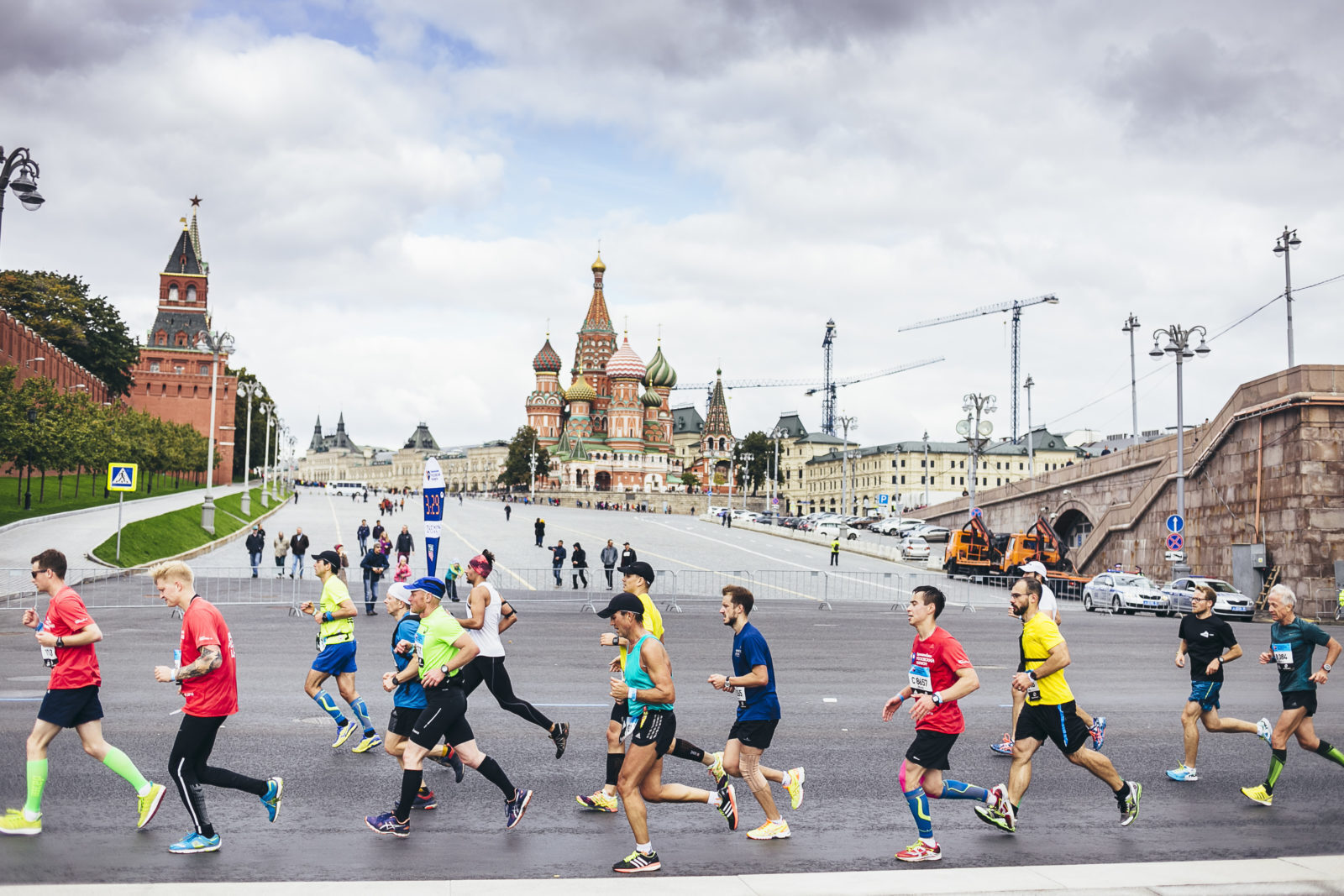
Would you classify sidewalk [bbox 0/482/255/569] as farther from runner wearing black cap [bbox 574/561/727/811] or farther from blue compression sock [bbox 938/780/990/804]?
blue compression sock [bbox 938/780/990/804]

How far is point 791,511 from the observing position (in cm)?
12456

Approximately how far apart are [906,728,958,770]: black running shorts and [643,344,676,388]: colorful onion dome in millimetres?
164486

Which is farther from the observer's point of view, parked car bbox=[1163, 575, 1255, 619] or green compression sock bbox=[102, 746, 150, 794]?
parked car bbox=[1163, 575, 1255, 619]

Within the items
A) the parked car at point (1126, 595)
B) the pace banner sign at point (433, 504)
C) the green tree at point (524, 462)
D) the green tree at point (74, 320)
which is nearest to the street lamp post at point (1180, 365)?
the parked car at point (1126, 595)

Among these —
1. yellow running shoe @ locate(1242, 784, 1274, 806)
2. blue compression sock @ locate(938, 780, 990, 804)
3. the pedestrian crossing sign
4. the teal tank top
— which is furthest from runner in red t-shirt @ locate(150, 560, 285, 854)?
the pedestrian crossing sign

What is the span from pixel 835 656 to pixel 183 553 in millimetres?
25819

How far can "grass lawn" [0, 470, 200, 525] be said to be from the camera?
1693 inches

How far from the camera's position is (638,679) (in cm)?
705

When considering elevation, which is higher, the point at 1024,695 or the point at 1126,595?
the point at 1024,695

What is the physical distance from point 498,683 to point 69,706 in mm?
3587

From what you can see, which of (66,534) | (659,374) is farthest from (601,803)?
(659,374)

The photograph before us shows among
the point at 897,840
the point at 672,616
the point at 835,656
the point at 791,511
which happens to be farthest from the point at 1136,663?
the point at 791,511

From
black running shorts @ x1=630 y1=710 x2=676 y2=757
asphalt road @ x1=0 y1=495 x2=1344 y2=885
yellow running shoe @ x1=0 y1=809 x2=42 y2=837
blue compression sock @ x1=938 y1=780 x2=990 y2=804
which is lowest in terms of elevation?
asphalt road @ x1=0 y1=495 x2=1344 y2=885

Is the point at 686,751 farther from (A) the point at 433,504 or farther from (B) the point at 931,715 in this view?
(A) the point at 433,504
